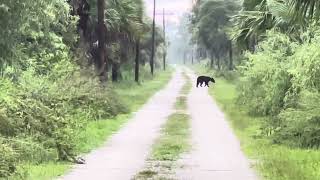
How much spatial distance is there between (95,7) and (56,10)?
16566 millimetres

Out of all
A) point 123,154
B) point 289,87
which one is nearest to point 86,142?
point 123,154

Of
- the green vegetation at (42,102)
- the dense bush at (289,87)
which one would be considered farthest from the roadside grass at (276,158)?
the green vegetation at (42,102)

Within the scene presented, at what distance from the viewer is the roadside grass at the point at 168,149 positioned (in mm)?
11305

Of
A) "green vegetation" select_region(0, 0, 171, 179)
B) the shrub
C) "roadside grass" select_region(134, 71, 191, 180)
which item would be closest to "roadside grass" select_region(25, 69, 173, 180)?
"green vegetation" select_region(0, 0, 171, 179)

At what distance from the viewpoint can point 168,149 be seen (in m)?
14.6

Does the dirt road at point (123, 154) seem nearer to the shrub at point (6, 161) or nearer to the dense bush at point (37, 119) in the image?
the dense bush at point (37, 119)

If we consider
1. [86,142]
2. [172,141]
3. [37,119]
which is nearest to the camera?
[37,119]

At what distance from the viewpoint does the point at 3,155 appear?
31.8 feet

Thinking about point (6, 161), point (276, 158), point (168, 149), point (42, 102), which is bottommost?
point (168, 149)

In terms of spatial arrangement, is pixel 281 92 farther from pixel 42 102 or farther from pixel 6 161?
pixel 6 161

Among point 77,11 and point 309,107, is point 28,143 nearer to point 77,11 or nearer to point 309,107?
point 309,107

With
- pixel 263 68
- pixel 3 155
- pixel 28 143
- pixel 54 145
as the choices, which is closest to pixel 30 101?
pixel 54 145

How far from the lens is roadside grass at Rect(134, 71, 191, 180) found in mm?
11305

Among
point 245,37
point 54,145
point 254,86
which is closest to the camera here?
point 54,145
